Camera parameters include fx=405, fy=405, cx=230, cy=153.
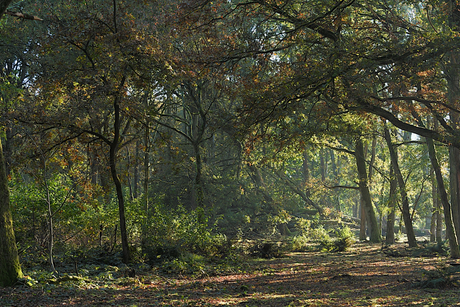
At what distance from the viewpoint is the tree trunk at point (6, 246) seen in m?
7.15

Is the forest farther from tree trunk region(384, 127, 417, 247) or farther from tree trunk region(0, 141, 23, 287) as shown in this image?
tree trunk region(384, 127, 417, 247)

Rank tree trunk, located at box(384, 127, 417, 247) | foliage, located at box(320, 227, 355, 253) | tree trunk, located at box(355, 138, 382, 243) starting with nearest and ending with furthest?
tree trunk, located at box(384, 127, 417, 247) → foliage, located at box(320, 227, 355, 253) → tree trunk, located at box(355, 138, 382, 243)

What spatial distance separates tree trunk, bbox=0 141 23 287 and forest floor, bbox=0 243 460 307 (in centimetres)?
27

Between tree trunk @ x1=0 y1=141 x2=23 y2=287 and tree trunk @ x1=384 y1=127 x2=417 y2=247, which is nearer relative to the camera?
tree trunk @ x1=0 y1=141 x2=23 y2=287

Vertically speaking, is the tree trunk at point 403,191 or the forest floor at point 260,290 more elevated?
the tree trunk at point 403,191

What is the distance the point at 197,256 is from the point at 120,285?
438 cm

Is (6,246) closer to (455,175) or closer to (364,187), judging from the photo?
(455,175)

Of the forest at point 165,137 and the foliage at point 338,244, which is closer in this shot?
the forest at point 165,137

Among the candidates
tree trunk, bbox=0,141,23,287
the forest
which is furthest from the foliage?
tree trunk, bbox=0,141,23,287

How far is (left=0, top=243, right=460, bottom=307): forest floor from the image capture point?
6836 mm

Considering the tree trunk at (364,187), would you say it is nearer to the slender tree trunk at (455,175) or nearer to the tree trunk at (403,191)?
the tree trunk at (403,191)

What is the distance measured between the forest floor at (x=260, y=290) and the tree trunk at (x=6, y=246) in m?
0.27

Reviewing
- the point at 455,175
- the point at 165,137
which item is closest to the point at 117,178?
the point at 165,137

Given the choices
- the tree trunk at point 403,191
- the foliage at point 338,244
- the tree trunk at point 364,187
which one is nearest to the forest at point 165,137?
the tree trunk at point 403,191
